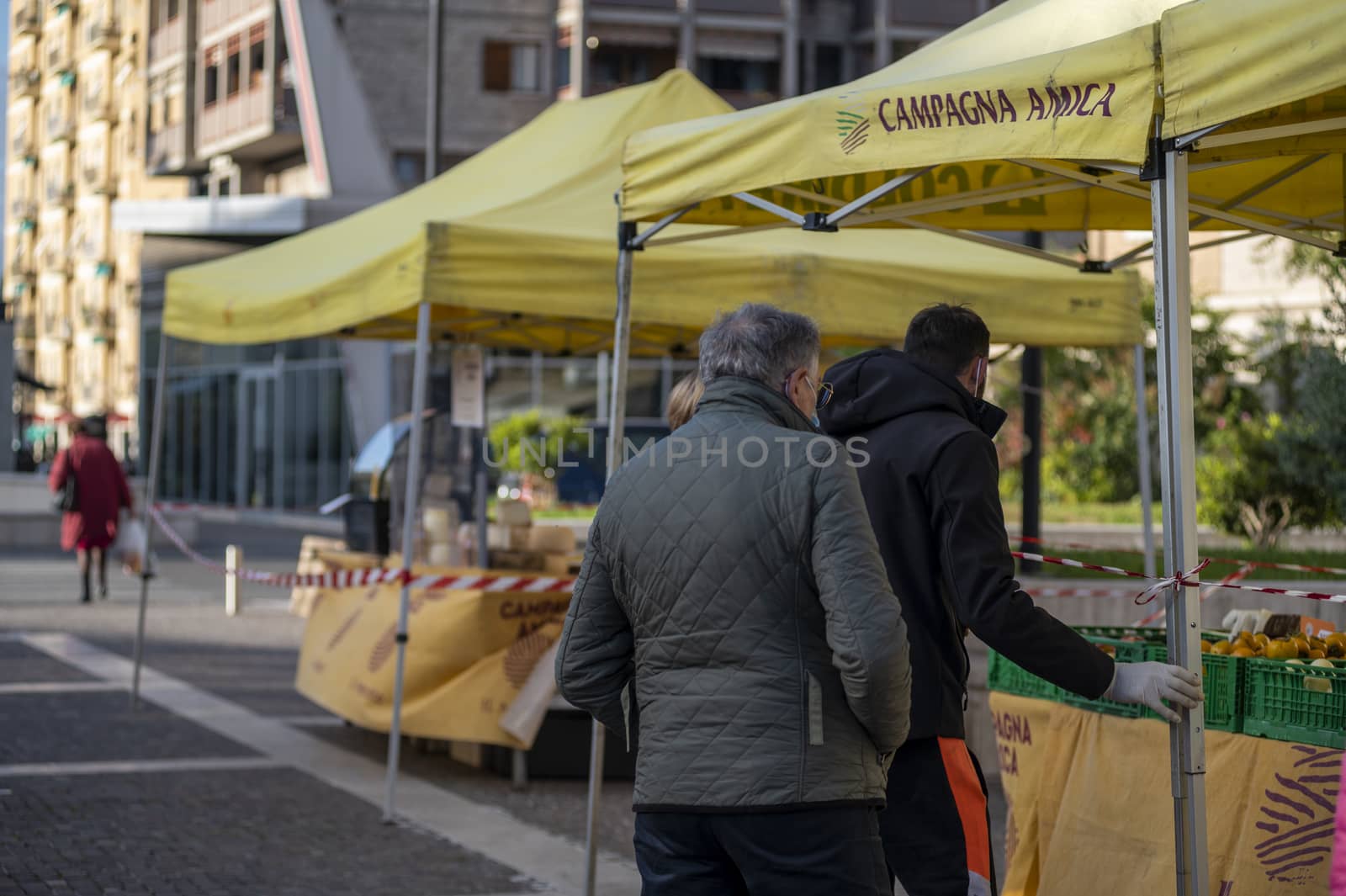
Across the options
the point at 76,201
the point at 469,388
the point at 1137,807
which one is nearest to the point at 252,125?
the point at 76,201

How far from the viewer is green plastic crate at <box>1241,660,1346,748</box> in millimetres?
4461

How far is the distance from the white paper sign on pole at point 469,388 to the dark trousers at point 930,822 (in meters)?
6.60

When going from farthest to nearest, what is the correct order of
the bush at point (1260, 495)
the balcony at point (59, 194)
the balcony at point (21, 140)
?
the balcony at point (21, 140)
the balcony at point (59, 194)
the bush at point (1260, 495)

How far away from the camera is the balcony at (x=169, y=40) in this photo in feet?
169

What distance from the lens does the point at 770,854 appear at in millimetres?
3297

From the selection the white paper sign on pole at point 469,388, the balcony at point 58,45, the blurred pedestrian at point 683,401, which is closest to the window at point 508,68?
the white paper sign on pole at point 469,388

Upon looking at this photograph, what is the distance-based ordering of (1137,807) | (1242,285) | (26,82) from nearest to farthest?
1. (1137,807)
2. (1242,285)
3. (26,82)

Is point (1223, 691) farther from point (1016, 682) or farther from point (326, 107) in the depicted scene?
point (326, 107)

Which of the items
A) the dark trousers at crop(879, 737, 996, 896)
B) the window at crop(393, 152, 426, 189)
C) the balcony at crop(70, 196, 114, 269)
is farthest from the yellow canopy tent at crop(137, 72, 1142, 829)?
the balcony at crop(70, 196, 114, 269)

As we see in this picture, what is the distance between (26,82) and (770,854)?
86432 mm

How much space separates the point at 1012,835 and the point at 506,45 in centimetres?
3983

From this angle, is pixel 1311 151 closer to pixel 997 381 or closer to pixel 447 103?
pixel 997 381

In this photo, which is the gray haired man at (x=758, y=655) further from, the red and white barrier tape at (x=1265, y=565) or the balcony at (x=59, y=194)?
the balcony at (x=59, y=194)

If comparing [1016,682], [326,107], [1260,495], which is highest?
[326,107]
